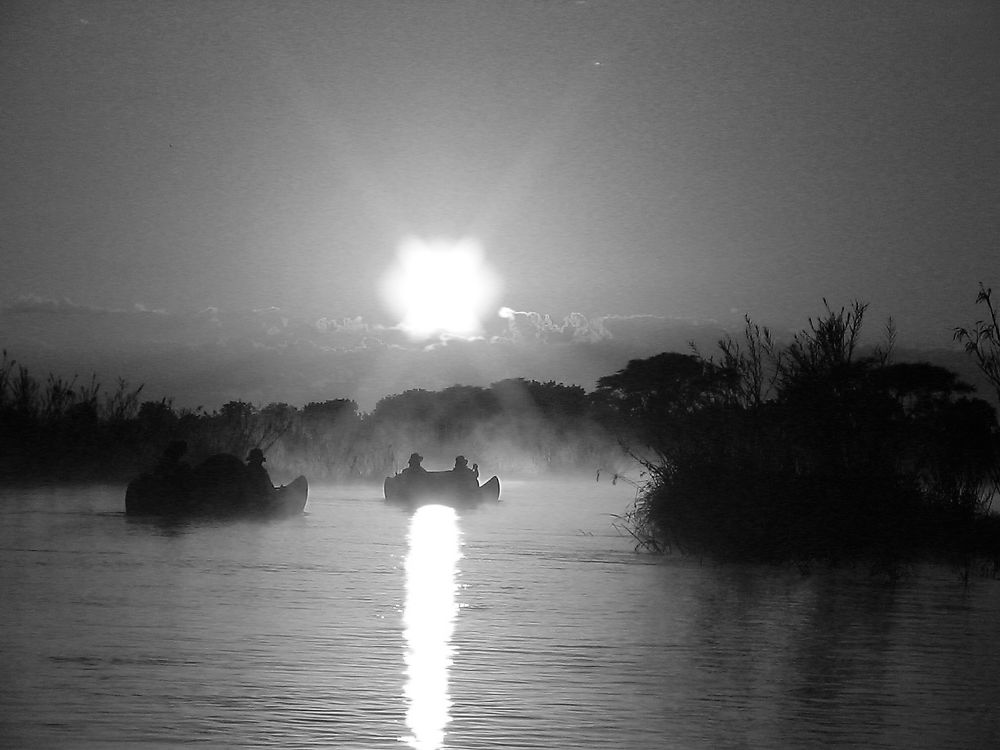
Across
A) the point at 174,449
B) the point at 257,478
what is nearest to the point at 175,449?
the point at 174,449

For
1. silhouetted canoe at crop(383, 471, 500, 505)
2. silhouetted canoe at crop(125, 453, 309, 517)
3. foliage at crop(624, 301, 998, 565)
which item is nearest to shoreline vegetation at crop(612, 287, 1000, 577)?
foliage at crop(624, 301, 998, 565)

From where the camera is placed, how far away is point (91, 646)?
493 inches

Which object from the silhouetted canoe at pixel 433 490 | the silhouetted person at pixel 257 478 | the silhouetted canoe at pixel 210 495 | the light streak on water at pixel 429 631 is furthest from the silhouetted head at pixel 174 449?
the silhouetted canoe at pixel 433 490

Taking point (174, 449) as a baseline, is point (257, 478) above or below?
below

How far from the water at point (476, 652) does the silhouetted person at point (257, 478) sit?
357 inches

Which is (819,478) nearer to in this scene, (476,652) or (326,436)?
(476,652)

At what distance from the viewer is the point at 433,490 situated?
42750 millimetres

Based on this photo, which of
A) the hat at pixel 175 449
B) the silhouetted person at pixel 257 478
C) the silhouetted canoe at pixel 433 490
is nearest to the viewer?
the hat at pixel 175 449

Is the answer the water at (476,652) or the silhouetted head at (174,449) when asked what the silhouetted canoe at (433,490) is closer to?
the silhouetted head at (174,449)

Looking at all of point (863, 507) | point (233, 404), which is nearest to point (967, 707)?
point (863, 507)

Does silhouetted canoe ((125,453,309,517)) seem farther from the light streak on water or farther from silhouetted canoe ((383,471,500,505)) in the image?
silhouetted canoe ((383,471,500,505))

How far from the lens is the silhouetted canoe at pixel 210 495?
31359 millimetres

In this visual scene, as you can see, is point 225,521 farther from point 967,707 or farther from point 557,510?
point 967,707

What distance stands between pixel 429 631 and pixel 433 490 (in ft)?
93.8
